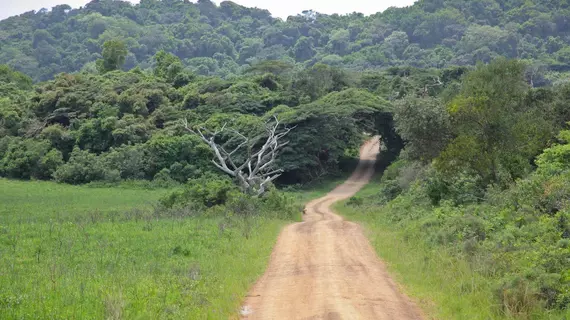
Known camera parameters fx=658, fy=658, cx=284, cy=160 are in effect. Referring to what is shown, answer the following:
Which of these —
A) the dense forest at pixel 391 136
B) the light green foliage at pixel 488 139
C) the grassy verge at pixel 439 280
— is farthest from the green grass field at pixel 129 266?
the light green foliage at pixel 488 139

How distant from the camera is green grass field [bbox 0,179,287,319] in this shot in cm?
1202

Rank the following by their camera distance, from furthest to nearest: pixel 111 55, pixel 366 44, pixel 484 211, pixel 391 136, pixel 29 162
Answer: pixel 366 44 < pixel 111 55 < pixel 391 136 < pixel 29 162 < pixel 484 211

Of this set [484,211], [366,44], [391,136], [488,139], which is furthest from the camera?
[366,44]

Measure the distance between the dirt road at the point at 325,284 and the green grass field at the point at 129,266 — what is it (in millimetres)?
617

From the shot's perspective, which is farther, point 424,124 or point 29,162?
point 29,162

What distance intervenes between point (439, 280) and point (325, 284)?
2.87 metres

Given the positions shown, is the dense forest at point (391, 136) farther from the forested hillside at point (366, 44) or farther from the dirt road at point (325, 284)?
the dirt road at point (325, 284)

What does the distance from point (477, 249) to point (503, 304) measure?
17.7ft

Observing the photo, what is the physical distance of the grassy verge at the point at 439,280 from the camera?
13578 millimetres

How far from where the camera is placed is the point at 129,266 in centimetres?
1683

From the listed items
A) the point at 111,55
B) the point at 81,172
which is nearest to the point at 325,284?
the point at 81,172

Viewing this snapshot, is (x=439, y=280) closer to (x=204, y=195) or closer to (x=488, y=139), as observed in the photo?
(x=488, y=139)

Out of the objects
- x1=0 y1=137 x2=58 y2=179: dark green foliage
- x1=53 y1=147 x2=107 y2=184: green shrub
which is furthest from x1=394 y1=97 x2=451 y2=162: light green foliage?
x1=0 y1=137 x2=58 y2=179: dark green foliage

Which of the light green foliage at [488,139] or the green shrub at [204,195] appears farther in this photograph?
the green shrub at [204,195]
